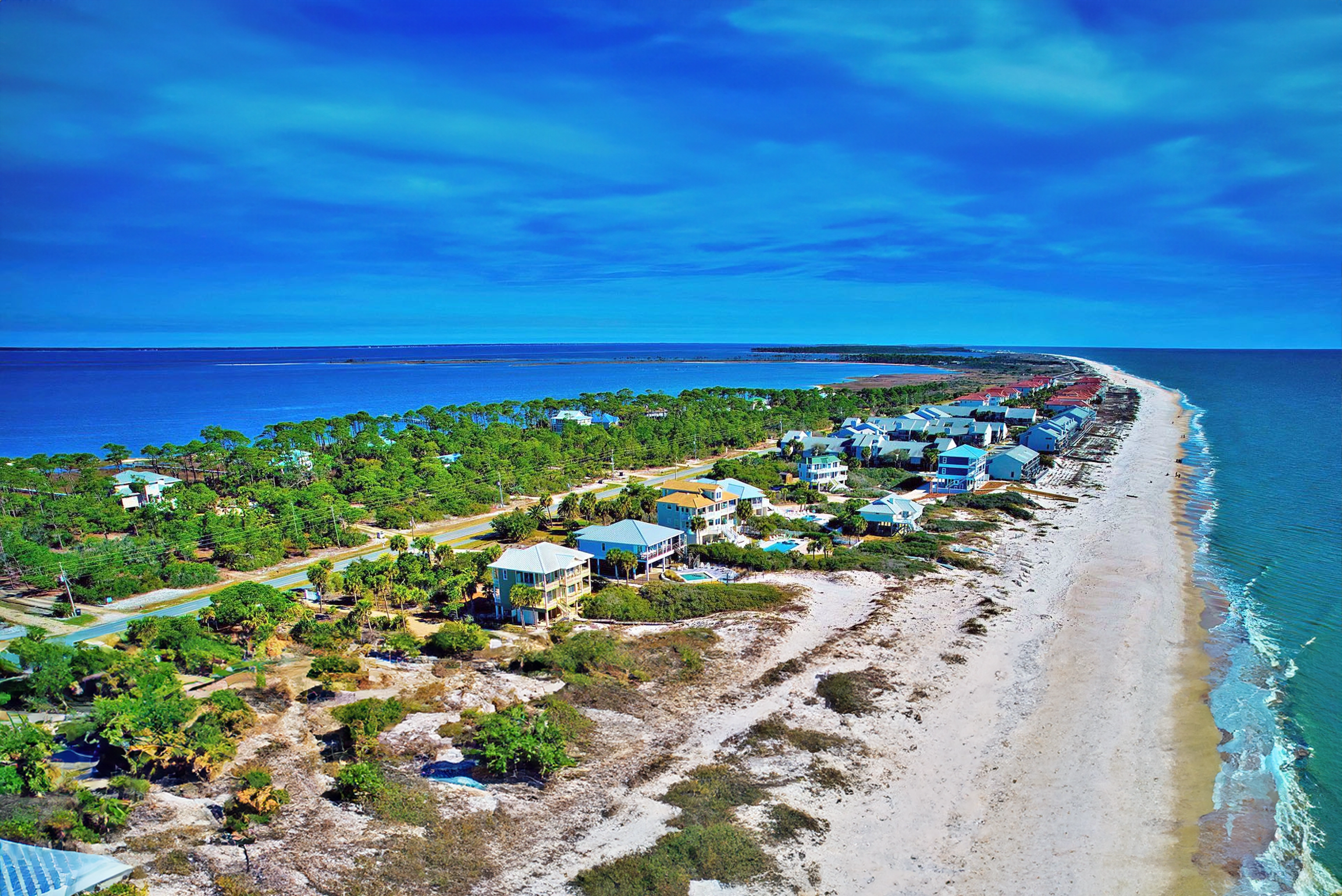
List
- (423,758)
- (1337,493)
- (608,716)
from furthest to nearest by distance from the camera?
(1337,493) → (608,716) → (423,758)

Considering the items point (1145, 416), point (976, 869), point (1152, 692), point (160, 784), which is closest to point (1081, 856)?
point (976, 869)

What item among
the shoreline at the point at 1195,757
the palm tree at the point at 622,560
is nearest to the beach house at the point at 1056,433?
the shoreline at the point at 1195,757

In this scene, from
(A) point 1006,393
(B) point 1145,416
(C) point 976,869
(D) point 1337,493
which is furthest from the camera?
(A) point 1006,393

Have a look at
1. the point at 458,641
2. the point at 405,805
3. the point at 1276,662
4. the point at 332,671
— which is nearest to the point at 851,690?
the point at 405,805

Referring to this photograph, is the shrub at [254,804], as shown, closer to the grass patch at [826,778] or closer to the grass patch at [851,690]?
the grass patch at [826,778]

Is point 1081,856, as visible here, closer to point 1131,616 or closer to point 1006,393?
point 1131,616

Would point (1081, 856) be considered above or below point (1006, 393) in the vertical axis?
below

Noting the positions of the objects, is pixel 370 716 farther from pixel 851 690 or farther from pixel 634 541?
pixel 634 541

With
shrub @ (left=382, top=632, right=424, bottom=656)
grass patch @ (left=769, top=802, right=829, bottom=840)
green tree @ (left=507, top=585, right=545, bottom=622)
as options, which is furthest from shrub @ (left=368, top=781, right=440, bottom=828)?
green tree @ (left=507, top=585, right=545, bottom=622)
